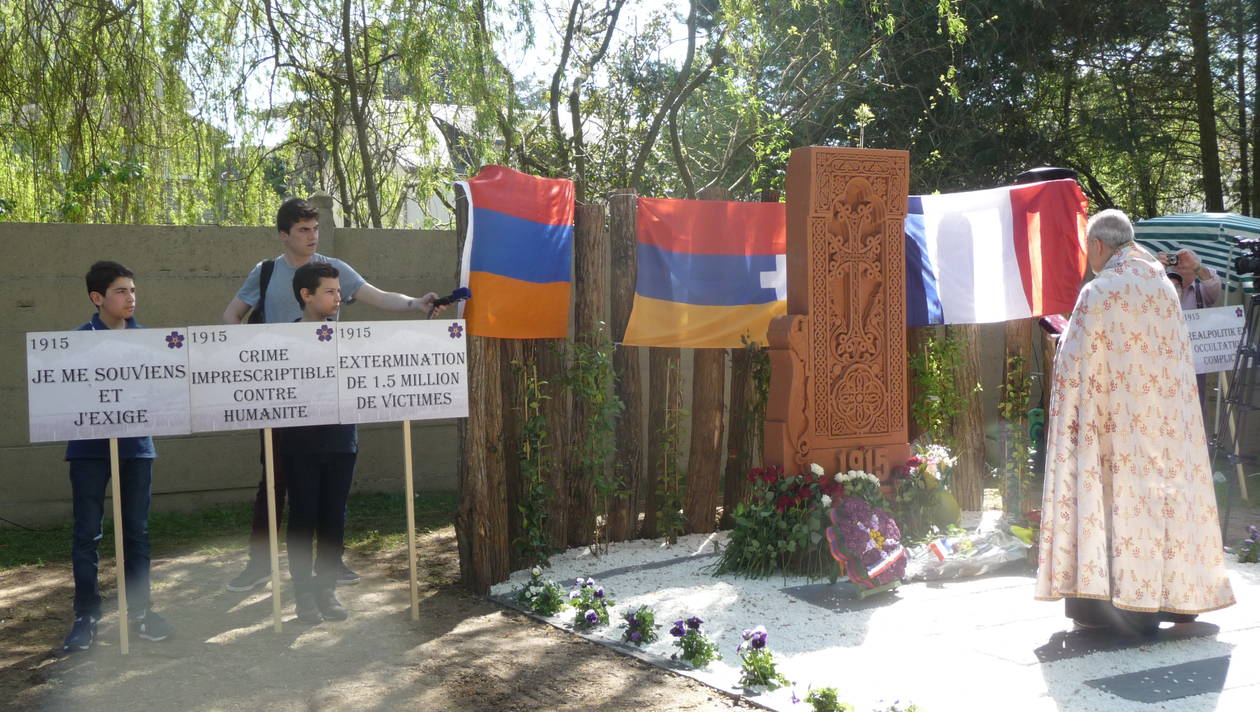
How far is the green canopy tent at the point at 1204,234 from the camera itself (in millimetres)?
8916

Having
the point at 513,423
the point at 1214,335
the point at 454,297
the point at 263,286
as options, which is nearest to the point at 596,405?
the point at 513,423

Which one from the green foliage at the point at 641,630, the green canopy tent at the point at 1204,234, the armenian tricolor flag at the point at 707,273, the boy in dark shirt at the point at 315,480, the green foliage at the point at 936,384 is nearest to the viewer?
the green foliage at the point at 641,630

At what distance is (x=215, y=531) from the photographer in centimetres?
771

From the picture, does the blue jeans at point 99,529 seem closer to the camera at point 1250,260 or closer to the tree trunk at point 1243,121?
the camera at point 1250,260

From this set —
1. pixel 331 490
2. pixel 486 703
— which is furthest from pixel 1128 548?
pixel 331 490

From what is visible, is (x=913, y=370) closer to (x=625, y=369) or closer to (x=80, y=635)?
(x=625, y=369)

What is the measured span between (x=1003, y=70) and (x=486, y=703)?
12105mm

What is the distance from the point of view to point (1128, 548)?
491cm

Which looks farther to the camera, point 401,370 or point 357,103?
point 357,103

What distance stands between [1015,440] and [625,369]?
9.62 feet

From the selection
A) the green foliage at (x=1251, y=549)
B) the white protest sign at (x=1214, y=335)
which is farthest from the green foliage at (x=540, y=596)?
the white protest sign at (x=1214, y=335)

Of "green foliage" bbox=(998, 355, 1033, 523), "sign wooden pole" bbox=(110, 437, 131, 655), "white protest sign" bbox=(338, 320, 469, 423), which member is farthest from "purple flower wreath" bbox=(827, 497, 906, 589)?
"sign wooden pole" bbox=(110, 437, 131, 655)

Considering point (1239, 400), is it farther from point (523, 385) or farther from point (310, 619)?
point (310, 619)

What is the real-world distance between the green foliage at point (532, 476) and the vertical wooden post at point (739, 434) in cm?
156
